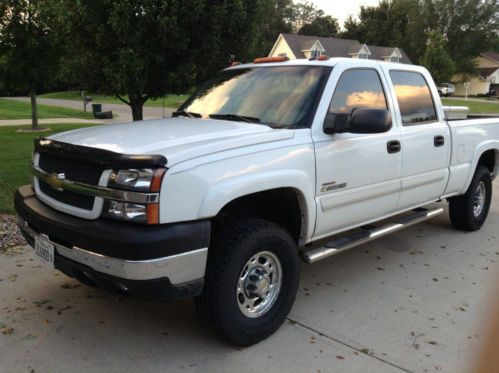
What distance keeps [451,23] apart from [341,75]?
78.1m

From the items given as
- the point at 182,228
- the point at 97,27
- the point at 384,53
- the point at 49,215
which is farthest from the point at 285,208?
the point at 384,53

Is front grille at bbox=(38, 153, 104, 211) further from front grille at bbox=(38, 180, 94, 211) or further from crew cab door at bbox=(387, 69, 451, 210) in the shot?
crew cab door at bbox=(387, 69, 451, 210)

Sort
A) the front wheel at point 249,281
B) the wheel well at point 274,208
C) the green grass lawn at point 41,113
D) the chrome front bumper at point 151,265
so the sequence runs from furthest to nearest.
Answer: the green grass lawn at point 41,113 → the wheel well at point 274,208 → the front wheel at point 249,281 → the chrome front bumper at point 151,265

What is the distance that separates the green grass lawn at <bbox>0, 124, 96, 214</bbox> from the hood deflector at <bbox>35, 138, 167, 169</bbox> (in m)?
3.16

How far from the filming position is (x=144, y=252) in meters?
2.80

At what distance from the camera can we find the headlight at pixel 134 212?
112 inches

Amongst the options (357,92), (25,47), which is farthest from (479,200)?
(25,47)

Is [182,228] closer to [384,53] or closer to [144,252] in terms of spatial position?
[144,252]

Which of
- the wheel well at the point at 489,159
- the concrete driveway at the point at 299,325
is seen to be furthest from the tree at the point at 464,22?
the concrete driveway at the point at 299,325

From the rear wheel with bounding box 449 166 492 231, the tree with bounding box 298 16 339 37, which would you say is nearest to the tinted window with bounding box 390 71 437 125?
the rear wheel with bounding box 449 166 492 231

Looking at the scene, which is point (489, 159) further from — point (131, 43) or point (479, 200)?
point (131, 43)

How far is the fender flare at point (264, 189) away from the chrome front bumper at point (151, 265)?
259 mm

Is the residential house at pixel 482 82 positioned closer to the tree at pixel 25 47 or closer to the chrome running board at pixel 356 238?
the tree at pixel 25 47

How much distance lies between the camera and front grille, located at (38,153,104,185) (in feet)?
10.1
